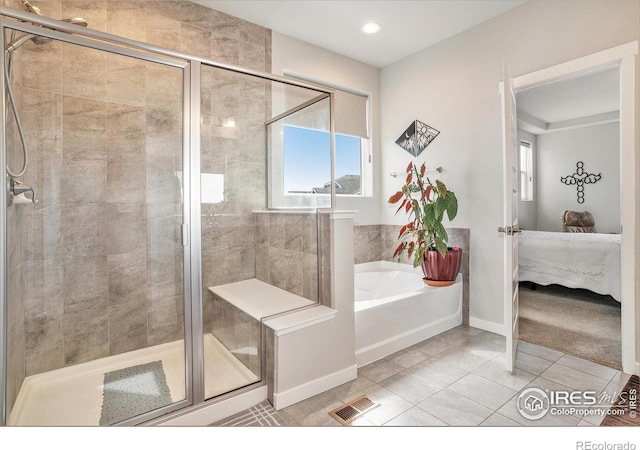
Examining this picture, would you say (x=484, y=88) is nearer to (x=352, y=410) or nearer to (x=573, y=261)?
(x=573, y=261)

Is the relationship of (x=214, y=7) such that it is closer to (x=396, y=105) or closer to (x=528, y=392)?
(x=396, y=105)

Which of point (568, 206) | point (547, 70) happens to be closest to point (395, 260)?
point (547, 70)

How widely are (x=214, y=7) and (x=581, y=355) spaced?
149 inches

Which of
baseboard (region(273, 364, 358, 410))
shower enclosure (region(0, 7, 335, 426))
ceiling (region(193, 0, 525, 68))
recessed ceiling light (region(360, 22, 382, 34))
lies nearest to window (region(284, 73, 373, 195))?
ceiling (region(193, 0, 525, 68))

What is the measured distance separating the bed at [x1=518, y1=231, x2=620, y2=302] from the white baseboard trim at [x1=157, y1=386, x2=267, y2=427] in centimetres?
358

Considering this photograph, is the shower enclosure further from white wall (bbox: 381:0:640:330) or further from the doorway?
the doorway

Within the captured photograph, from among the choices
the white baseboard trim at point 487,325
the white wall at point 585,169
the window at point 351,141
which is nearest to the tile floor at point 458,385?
the white baseboard trim at point 487,325

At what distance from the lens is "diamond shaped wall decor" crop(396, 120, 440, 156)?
316 cm

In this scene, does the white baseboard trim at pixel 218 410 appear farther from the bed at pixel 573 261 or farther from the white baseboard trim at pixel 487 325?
the bed at pixel 573 261

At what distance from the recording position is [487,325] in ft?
9.05

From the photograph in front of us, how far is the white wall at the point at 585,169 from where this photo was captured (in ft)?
17.0

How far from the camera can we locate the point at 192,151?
5.20 ft

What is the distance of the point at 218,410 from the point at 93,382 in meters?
0.70

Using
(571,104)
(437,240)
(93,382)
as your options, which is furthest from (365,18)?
(571,104)
